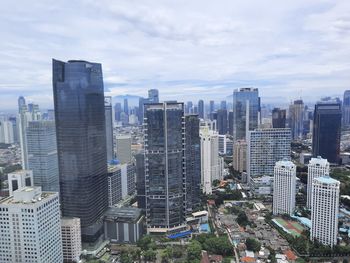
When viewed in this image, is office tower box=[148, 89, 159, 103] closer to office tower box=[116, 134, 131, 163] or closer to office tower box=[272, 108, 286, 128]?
office tower box=[116, 134, 131, 163]

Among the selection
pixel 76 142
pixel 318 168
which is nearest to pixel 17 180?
pixel 76 142

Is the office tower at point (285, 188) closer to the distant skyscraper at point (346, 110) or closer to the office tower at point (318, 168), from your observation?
the office tower at point (318, 168)

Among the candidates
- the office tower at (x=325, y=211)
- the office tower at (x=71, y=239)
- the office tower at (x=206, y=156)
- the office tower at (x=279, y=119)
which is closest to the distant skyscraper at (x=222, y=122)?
the office tower at (x=279, y=119)

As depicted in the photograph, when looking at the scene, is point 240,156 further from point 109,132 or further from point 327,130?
point 109,132

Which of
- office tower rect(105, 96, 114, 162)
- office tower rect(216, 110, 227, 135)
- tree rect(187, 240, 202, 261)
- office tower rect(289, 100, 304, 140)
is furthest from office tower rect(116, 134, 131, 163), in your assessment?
office tower rect(289, 100, 304, 140)

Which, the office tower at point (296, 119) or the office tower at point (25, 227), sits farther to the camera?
the office tower at point (296, 119)

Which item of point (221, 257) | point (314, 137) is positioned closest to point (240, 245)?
point (221, 257)
